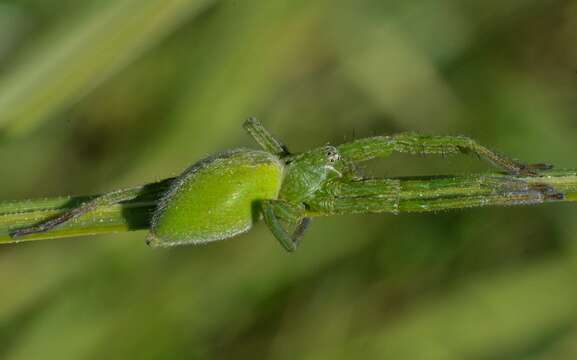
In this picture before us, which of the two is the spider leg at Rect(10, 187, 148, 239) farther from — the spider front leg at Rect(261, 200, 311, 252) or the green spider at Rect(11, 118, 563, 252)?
the spider front leg at Rect(261, 200, 311, 252)

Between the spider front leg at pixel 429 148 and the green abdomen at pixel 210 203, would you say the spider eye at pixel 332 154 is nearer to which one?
the spider front leg at pixel 429 148

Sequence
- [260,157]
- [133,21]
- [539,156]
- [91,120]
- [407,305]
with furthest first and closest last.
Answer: [91,120] → [539,156] → [407,305] → [133,21] → [260,157]

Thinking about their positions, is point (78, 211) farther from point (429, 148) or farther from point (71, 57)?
point (429, 148)

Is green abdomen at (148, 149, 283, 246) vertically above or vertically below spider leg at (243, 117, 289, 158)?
below

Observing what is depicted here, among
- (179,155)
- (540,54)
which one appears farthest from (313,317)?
(540,54)

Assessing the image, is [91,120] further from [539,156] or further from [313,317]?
[539,156]

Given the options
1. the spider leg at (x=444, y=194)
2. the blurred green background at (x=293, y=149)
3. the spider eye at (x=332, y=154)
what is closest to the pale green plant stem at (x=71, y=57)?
the blurred green background at (x=293, y=149)

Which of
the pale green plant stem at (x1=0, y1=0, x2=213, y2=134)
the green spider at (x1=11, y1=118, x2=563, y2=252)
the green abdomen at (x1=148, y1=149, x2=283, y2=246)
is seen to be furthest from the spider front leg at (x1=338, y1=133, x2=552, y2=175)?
the pale green plant stem at (x1=0, y1=0, x2=213, y2=134)

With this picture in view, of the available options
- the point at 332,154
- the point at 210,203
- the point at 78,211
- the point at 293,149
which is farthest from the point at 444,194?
the point at 293,149
